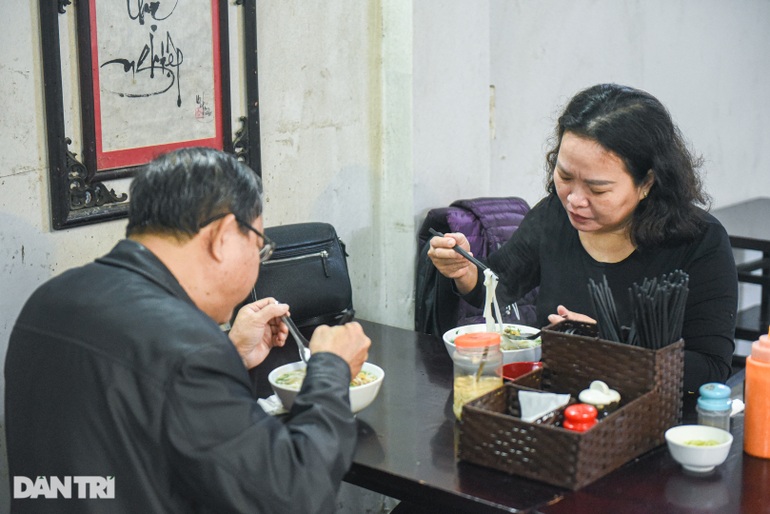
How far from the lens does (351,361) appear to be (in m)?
1.60

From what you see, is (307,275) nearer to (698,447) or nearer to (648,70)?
(698,447)

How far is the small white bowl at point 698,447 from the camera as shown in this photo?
1.67m

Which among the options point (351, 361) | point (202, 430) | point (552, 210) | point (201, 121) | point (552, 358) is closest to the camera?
point (202, 430)

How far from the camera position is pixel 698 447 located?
167cm

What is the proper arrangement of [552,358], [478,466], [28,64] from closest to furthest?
[478,466]
[552,358]
[28,64]

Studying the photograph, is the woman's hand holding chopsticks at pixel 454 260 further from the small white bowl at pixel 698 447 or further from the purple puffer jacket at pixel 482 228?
the small white bowl at pixel 698 447

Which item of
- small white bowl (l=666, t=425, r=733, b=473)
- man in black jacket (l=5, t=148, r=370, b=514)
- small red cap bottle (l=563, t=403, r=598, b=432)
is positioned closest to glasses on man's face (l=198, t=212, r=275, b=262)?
man in black jacket (l=5, t=148, r=370, b=514)

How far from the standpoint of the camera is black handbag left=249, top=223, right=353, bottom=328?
9.04ft

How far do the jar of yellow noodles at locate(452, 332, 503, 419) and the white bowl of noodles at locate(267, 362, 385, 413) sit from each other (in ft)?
0.54

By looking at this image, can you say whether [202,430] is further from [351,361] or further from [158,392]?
[351,361]

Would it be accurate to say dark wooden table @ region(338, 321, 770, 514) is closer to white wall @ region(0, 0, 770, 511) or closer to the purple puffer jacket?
white wall @ region(0, 0, 770, 511)

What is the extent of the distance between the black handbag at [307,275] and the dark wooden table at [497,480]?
2.55 feet

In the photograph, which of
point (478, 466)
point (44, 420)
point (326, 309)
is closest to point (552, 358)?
point (478, 466)

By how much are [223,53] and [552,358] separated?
1.41 meters
